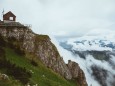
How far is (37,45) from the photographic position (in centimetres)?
10950

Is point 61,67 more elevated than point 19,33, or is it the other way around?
point 19,33


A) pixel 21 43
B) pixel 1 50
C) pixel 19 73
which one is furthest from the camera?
pixel 21 43

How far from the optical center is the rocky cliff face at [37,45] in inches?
4086

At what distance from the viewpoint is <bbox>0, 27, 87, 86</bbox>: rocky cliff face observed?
4086 inches

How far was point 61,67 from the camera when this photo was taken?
11769cm

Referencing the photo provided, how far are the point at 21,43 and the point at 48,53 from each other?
39.9 feet

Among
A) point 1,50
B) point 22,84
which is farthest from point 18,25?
point 22,84

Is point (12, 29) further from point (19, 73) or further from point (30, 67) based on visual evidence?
point (19, 73)

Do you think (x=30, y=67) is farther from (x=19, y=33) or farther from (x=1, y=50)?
(x=19, y=33)

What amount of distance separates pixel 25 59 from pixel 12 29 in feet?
44.7

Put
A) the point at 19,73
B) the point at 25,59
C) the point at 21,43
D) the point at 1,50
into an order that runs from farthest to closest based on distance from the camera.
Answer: the point at 21,43 < the point at 25,59 < the point at 1,50 < the point at 19,73

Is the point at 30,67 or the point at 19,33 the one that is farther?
the point at 19,33

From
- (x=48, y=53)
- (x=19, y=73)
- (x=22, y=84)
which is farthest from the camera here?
(x=48, y=53)

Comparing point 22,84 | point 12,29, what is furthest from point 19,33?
point 22,84
